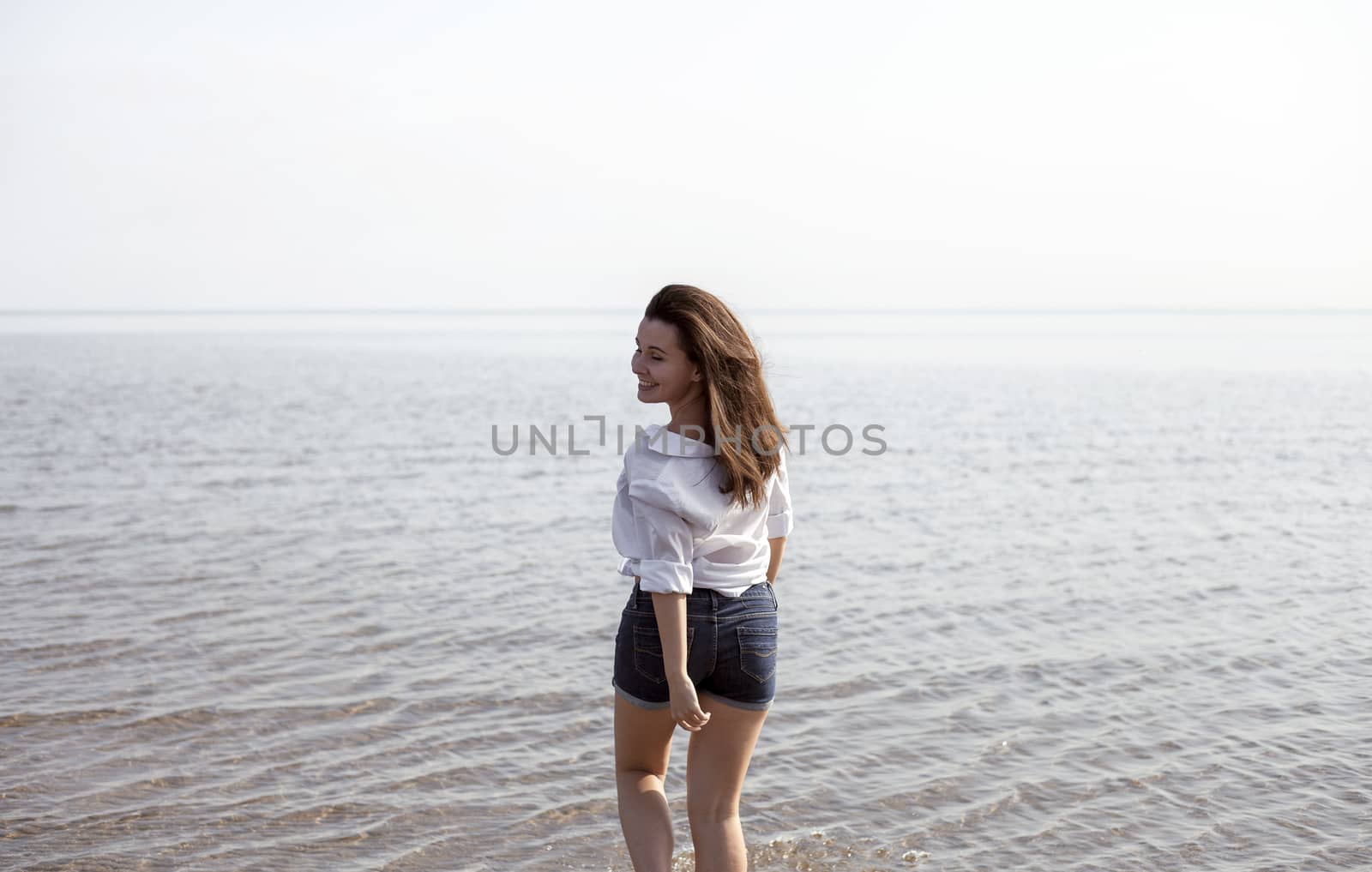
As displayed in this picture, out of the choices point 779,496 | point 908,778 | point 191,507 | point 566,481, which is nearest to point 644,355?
point 779,496

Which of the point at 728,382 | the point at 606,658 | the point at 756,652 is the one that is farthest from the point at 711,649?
the point at 606,658

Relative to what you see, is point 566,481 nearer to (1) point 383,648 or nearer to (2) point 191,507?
(2) point 191,507

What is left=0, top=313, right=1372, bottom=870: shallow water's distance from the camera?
4375 mm

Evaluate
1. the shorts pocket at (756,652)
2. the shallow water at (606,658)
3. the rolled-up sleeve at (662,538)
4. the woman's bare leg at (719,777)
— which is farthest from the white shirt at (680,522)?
the shallow water at (606,658)

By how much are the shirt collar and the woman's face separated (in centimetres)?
8

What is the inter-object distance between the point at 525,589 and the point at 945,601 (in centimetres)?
273

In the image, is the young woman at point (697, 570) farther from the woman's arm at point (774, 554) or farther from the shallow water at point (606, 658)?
the shallow water at point (606, 658)

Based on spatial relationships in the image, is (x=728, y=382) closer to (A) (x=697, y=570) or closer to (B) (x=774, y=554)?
(A) (x=697, y=570)

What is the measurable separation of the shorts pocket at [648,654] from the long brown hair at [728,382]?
0.41 m

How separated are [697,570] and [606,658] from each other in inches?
139

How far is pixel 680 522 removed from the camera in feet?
9.47

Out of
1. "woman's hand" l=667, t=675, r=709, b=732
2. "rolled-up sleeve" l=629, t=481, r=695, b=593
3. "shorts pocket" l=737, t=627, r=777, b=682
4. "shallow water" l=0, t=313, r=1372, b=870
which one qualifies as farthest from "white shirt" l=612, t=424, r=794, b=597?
"shallow water" l=0, t=313, r=1372, b=870

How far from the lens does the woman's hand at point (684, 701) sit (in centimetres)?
288

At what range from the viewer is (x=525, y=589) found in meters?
7.83
